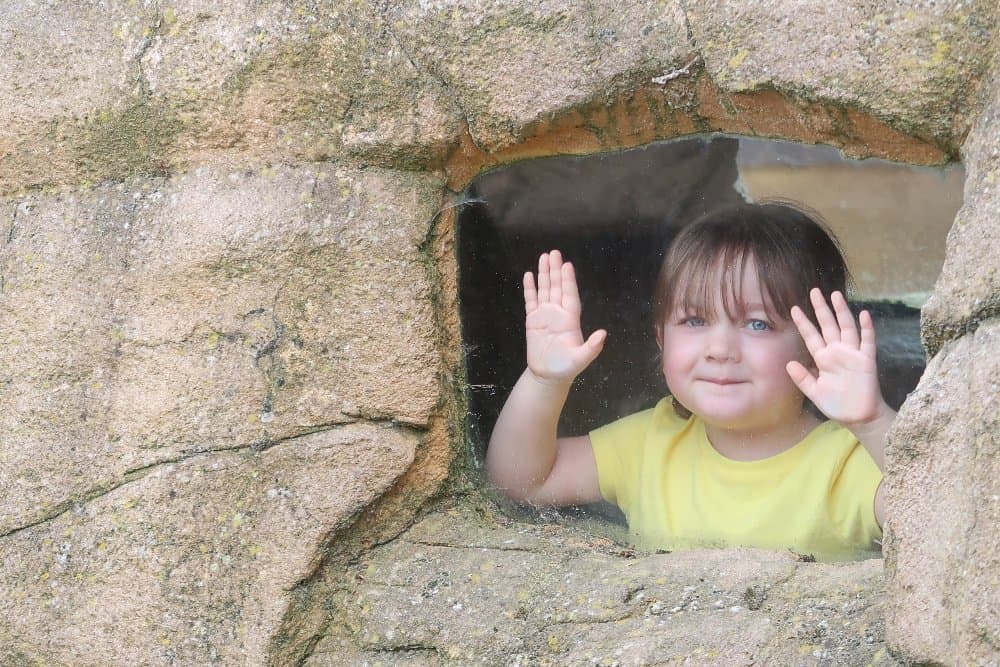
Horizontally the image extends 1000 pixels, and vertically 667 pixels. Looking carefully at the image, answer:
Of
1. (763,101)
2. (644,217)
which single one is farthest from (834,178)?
(763,101)

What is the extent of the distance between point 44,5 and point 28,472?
0.61 meters

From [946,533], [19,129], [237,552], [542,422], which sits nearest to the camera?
[946,533]

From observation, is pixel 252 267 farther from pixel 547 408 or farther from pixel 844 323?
pixel 844 323

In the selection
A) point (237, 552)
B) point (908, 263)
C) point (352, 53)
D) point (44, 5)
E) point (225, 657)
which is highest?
point (44, 5)

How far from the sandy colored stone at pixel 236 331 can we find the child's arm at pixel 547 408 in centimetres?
23

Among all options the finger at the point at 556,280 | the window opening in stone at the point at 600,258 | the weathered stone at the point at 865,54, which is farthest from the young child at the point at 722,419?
the weathered stone at the point at 865,54

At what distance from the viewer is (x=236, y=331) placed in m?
1.57

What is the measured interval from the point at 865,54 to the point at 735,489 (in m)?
0.77

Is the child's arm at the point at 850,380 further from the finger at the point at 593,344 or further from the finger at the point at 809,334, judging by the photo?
the finger at the point at 593,344

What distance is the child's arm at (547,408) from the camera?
5.74 feet

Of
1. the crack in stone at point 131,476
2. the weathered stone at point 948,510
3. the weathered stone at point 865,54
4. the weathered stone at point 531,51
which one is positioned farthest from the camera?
the crack in stone at point 131,476

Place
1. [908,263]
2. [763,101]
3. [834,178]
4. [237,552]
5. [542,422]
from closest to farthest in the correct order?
[763,101] → [237,552] → [542,422] → [908,263] → [834,178]

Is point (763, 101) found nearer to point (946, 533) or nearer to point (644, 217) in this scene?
point (946, 533)

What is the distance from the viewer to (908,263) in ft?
11.4
